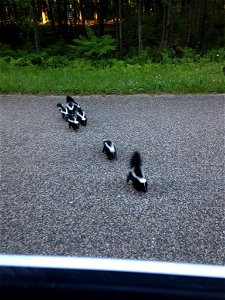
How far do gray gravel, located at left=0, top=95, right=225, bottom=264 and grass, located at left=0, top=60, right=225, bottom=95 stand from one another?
5.12ft

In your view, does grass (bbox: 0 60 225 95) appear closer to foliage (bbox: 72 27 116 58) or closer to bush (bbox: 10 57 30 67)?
bush (bbox: 10 57 30 67)

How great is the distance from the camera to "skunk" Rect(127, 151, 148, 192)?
13.8 ft

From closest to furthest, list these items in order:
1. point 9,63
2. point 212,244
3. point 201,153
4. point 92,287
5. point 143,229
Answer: point 92,287
point 212,244
point 143,229
point 201,153
point 9,63

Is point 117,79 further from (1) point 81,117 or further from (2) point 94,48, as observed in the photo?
(2) point 94,48

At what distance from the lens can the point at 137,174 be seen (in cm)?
425

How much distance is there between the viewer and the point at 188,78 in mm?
9992

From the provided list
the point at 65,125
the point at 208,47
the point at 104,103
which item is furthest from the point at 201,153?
the point at 208,47

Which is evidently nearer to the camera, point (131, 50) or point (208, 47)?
point (131, 50)

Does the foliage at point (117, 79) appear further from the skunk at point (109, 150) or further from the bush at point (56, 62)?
the skunk at point (109, 150)

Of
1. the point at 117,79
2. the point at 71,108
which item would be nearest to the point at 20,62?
the point at 117,79

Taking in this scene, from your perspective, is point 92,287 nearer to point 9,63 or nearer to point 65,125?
point 65,125

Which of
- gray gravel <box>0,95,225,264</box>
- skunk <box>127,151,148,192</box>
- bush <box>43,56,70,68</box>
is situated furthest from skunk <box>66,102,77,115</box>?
bush <box>43,56,70,68</box>

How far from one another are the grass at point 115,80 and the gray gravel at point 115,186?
1561 mm

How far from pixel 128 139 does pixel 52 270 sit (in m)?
5.23
